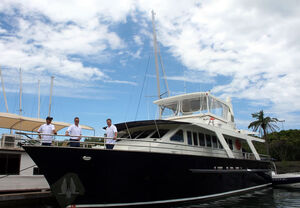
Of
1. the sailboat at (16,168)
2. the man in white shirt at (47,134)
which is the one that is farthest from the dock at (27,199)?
the man in white shirt at (47,134)

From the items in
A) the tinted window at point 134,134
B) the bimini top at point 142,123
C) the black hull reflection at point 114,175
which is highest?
the bimini top at point 142,123

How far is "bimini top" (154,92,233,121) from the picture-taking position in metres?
13.1

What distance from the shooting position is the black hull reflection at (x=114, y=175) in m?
8.15

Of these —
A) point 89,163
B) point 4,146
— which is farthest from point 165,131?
point 4,146

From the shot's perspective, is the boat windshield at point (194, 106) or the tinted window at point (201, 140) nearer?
the tinted window at point (201, 140)

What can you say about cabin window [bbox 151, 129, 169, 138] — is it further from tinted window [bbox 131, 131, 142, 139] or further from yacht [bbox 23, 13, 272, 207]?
tinted window [bbox 131, 131, 142, 139]

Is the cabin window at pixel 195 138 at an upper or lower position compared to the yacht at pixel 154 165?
upper

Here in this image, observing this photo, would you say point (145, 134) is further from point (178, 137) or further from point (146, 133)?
point (178, 137)

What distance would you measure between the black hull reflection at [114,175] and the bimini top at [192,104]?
12.5 ft

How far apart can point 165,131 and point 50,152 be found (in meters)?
4.48

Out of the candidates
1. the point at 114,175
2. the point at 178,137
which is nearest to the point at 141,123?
the point at 178,137

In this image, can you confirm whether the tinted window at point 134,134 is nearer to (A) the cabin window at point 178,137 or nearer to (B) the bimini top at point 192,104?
(A) the cabin window at point 178,137

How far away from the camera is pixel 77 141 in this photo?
8.05 metres

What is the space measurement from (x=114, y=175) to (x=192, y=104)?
6598 mm
